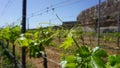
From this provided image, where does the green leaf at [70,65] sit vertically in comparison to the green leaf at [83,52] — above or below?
below

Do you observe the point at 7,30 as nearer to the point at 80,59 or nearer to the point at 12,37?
the point at 12,37

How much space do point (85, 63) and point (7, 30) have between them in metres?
6.39

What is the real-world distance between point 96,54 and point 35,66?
756 centimetres

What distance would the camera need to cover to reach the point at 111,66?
115cm

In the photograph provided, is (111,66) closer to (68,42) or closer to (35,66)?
(68,42)

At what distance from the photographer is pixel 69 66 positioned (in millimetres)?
1259

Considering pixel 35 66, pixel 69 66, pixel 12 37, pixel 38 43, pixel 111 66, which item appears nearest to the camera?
pixel 111 66

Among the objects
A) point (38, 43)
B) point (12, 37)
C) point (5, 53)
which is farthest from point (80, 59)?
point (5, 53)

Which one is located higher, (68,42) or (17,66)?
(68,42)

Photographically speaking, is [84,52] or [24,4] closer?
[84,52]

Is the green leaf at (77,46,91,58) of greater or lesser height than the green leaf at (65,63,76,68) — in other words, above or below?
above

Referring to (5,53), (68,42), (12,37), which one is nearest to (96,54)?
(68,42)

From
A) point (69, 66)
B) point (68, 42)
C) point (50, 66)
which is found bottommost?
point (50, 66)

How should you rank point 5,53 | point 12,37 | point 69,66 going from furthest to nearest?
point 5,53 < point 12,37 < point 69,66
